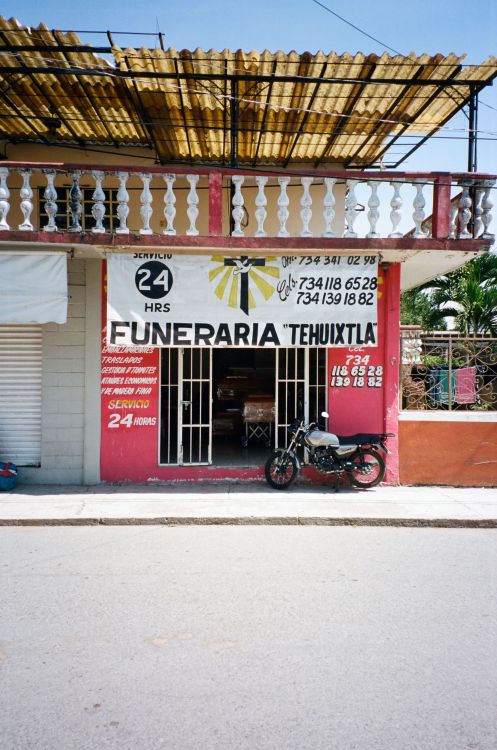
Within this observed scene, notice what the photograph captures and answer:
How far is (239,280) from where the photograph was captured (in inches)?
339

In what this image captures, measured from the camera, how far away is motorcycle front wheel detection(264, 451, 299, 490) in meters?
8.80

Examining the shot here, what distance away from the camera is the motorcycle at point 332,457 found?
866cm

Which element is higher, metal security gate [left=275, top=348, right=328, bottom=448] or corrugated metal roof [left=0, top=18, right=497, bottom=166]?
corrugated metal roof [left=0, top=18, right=497, bottom=166]

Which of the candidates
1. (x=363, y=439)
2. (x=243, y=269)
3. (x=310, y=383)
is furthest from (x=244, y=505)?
(x=243, y=269)

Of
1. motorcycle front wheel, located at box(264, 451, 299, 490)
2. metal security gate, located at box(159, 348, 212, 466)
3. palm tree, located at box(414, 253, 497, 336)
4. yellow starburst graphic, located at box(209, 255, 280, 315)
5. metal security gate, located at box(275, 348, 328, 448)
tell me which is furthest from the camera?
palm tree, located at box(414, 253, 497, 336)

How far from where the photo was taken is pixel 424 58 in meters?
7.37

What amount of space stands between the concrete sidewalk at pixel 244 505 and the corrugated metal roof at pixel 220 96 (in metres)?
5.52

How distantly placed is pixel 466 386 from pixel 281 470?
138 inches

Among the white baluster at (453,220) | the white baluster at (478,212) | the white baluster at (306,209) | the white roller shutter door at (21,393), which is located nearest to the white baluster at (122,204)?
the white roller shutter door at (21,393)

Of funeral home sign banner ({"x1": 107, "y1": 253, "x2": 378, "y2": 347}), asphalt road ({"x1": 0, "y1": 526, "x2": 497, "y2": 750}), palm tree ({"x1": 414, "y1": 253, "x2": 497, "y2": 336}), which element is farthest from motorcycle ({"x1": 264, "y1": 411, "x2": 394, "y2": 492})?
palm tree ({"x1": 414, "y1": 253, "x2": 497, "y2": 336})

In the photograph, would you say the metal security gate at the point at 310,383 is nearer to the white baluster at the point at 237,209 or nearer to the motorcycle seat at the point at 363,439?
the motorcycle seat at the point at 363,439

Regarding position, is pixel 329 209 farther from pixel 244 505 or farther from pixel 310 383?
pixel 244 505

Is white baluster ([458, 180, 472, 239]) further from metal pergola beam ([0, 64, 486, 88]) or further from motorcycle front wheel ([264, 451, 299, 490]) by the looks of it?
motorcycle front wheel ([264, 451, 299, 490])

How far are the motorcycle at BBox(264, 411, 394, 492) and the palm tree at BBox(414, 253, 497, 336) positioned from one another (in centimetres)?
679
